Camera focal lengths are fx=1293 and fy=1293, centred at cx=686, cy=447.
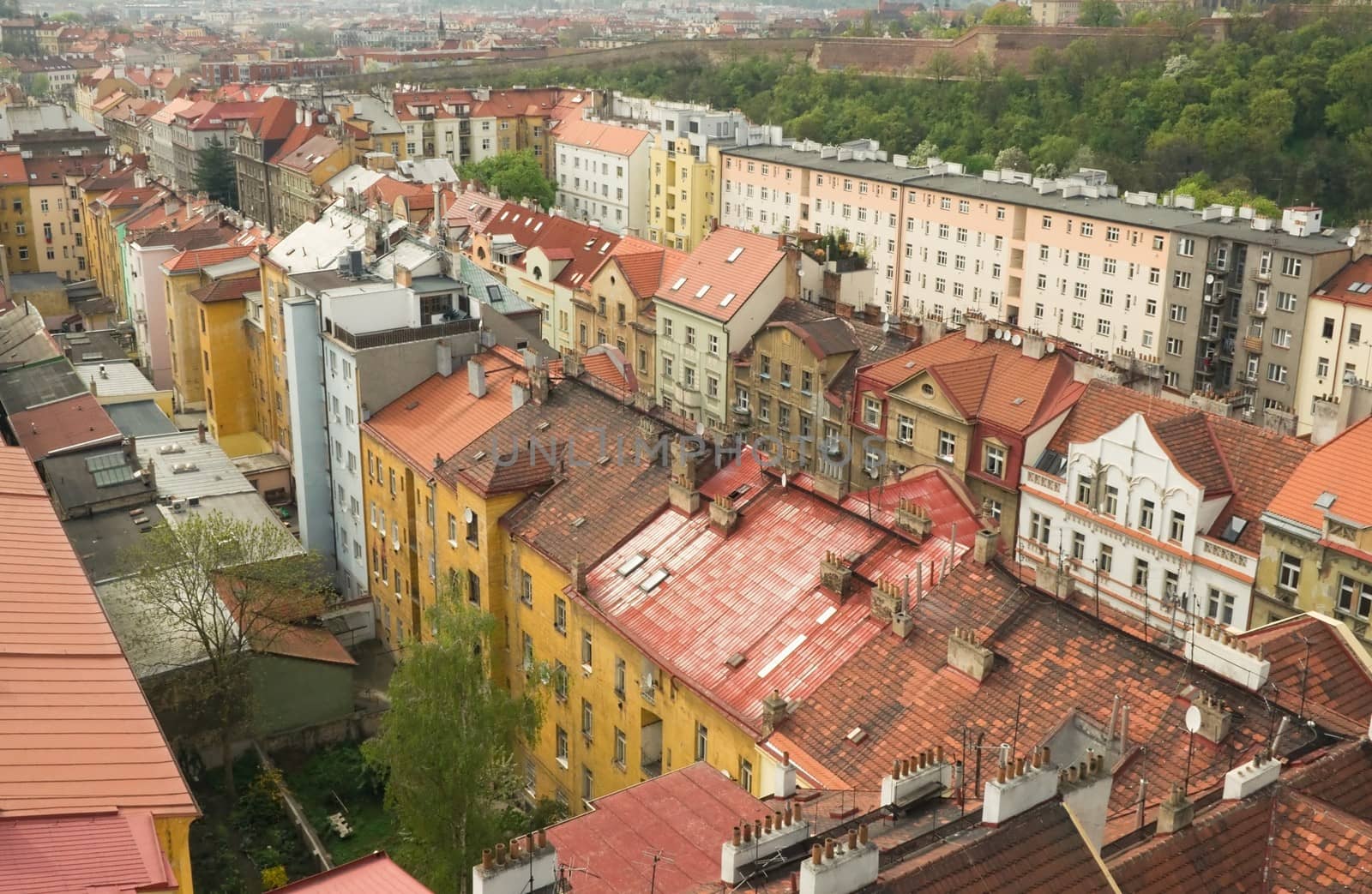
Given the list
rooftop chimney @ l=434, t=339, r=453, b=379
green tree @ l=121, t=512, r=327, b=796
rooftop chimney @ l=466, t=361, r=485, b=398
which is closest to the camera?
green tree @ l=121, t=512, r=327, b=796

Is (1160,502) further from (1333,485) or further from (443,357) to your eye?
(443,357)

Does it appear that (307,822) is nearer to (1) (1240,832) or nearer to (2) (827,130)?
(1) (1240,832)

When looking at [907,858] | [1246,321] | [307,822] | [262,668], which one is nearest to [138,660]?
[262,668]

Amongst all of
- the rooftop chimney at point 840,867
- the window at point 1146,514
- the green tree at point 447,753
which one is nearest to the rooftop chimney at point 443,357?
the green tree at point 447,753

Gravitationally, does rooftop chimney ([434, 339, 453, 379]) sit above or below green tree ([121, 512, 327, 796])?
above

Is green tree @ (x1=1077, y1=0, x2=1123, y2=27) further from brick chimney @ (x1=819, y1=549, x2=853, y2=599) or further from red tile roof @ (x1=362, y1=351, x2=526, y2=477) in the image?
brick chimney @ (x1=819, y1=549, x2=853, y2=599)

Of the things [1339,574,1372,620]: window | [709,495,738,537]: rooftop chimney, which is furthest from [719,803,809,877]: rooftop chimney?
[1339,574,1372,620]: window

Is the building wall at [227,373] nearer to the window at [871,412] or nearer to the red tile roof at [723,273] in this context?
the red tile roof at [723,273]
